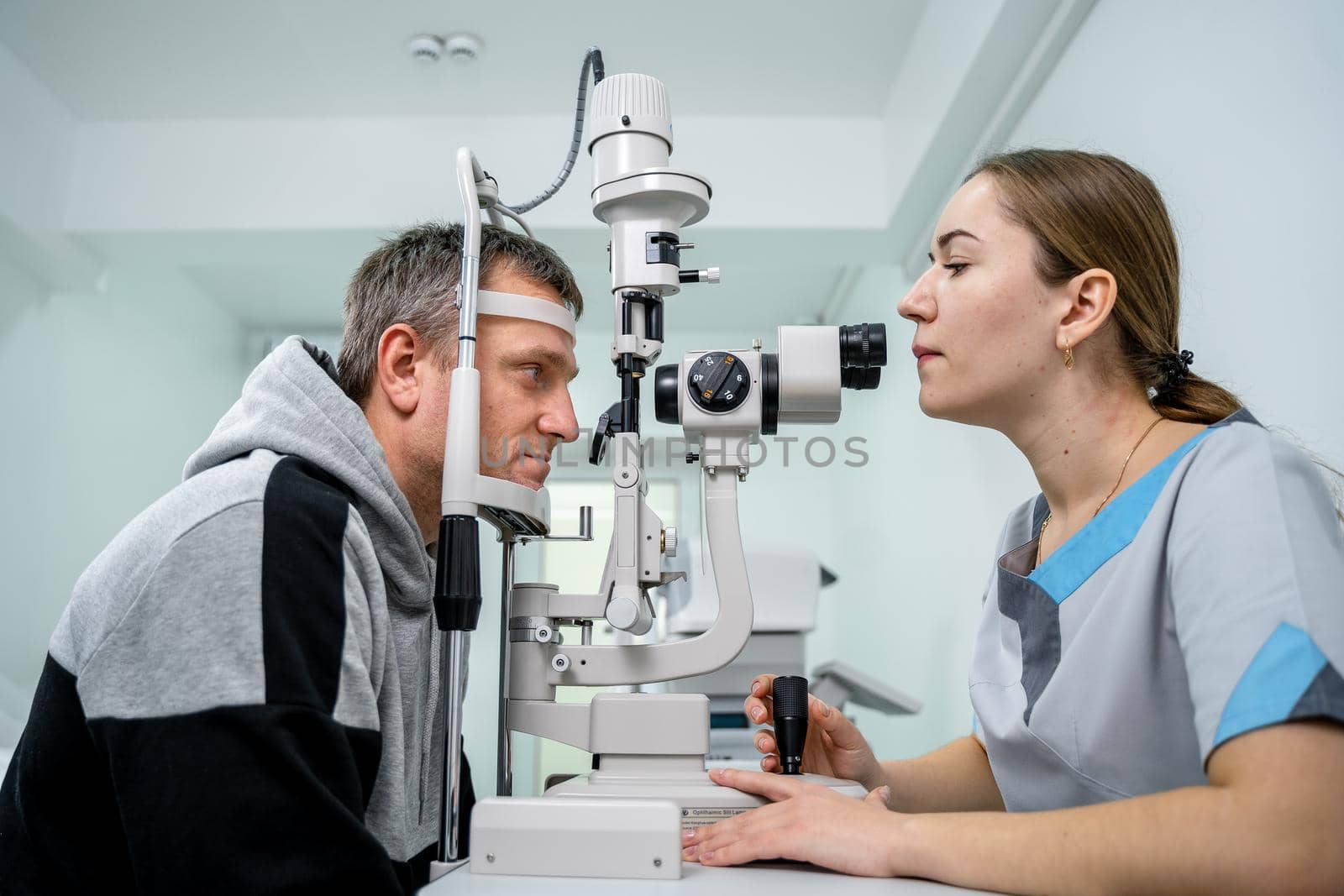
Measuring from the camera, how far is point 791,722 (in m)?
1.07

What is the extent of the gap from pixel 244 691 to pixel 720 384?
1.90ft

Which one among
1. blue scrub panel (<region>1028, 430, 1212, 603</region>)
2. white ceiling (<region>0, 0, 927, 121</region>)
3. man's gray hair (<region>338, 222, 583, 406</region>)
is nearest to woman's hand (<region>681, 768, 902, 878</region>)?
blue scrub panel (<region>1028, 430, 1212, 603</region>)

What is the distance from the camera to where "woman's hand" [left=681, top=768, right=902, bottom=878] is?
864 mm

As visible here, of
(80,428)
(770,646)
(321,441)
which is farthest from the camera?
(80,428)

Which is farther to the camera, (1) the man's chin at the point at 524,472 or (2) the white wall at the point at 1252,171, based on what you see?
(2) the white wall at the point at 1252,171

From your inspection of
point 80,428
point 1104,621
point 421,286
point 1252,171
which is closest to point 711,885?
point 1104,621

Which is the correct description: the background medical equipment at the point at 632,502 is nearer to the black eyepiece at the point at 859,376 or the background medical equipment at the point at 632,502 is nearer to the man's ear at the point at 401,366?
the black eyepiece at the point at 859,376

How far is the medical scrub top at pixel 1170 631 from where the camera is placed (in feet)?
2.51

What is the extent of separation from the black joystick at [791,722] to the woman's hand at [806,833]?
102 millimetres

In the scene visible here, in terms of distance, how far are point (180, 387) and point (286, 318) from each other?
80 centimetres

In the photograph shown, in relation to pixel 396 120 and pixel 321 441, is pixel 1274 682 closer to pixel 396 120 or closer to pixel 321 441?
pixel 321 441

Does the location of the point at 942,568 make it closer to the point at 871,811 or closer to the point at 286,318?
the point at 871,811

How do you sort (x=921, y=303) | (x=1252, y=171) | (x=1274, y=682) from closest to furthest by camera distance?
(x=1274, y=682) < (x=921, y=303) < (x=1252, y=171)

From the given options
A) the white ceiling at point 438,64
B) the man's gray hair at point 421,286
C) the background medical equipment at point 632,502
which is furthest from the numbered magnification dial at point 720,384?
the white ceiling at point 438,64
